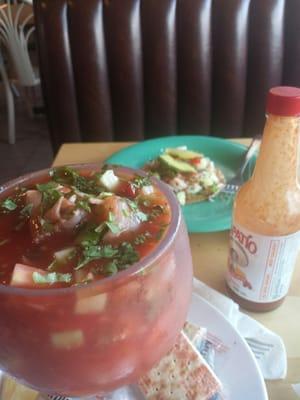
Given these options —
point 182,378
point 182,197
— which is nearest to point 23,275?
point 182,378

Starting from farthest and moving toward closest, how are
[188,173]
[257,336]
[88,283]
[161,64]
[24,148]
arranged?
[24,148]
[161,64]
[188,173]
[257,336]
[88,283]

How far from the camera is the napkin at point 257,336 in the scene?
59 cm

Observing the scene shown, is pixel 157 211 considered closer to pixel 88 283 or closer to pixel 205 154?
pixel 88 283

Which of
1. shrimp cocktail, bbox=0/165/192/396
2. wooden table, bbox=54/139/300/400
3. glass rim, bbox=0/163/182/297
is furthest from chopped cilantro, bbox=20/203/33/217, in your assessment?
wooden table, bbox=54/139/300/400

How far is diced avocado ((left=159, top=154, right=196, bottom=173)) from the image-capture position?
3.46ft

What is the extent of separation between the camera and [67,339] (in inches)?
16.3

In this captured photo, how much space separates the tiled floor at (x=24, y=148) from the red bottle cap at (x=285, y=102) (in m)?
2.53

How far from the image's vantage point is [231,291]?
2.35 ft

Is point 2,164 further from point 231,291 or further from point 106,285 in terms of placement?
point 106,285

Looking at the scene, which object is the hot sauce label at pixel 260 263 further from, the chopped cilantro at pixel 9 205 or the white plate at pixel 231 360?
the chopped cilantro at pixel 9 205

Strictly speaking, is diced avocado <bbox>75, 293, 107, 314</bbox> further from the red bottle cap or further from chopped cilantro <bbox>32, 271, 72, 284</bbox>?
the red bottle cap

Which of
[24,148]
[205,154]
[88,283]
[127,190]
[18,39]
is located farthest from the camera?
[24,148]

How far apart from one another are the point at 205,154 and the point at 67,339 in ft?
2.70

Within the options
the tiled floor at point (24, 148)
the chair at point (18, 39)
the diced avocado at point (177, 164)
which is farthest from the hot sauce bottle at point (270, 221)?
the chair at point (18, 39)
